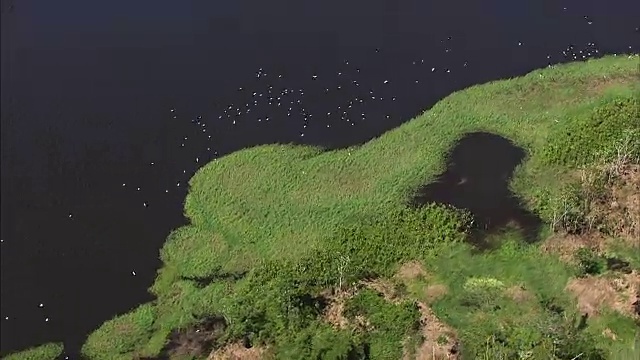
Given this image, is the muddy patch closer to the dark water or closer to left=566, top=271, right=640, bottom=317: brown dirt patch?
the dark water

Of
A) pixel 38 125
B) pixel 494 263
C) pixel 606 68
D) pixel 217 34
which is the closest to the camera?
pixel 494 263

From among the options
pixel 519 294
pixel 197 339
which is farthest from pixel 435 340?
pixel 197 339

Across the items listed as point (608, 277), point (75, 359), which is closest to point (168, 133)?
point (75, 359)

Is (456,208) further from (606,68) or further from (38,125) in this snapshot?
(38,125)

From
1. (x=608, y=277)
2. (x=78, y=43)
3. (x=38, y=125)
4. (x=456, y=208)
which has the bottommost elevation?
(x=608, y=277)

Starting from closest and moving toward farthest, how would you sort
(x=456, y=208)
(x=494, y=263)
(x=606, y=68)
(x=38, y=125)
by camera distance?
(x=494, y=263), (x=456, y=208), (x=38, y=125), (x=606, y=68)

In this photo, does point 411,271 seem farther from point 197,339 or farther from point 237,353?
point 197,339

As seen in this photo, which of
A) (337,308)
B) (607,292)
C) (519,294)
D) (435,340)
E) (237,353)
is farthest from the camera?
(519,294)
